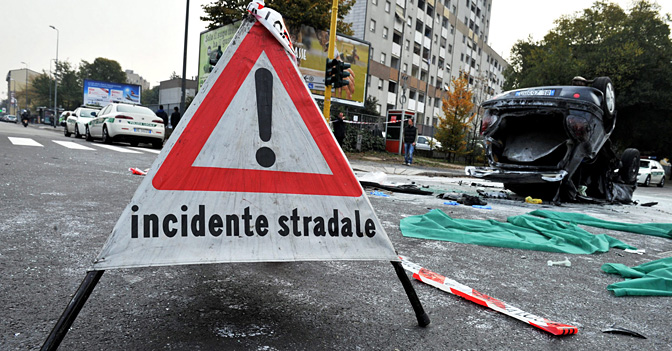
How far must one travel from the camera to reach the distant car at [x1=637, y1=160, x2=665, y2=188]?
23375mm

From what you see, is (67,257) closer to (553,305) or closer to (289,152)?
(289,152)

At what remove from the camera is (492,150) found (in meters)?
8.52

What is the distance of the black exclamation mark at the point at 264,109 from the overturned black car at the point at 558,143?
6.79 metres

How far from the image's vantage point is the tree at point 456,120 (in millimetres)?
24656

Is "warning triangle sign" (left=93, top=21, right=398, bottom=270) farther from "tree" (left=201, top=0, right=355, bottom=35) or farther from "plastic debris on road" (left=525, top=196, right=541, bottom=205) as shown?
"tree" (left=201, top=0, right=355, bottom=35)

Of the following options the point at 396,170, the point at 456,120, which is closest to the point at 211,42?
the point at 456,120

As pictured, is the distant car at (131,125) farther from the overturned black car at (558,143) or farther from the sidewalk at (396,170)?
the overturned black car at (558,143)

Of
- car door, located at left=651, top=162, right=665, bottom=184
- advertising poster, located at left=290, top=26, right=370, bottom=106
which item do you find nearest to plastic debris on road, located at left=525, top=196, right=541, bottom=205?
advertising poster, located at left=290, top=26, right=370, bottom=106

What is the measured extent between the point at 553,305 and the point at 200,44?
1134 inches

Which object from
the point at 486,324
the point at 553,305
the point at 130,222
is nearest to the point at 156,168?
the point at 130,222

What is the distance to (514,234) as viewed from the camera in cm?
475

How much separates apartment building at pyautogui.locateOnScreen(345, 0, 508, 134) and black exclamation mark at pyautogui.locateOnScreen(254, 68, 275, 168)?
109 ft

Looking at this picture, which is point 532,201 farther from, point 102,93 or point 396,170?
point 102,93

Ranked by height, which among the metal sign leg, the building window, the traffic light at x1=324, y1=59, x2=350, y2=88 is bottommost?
the metal sign leg
